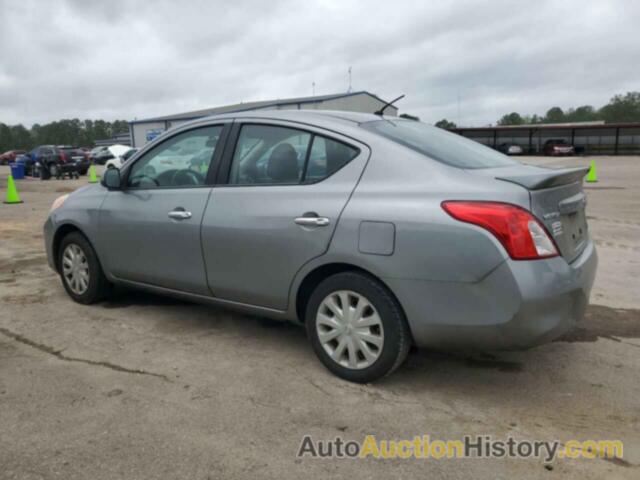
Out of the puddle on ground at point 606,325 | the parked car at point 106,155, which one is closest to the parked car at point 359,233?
the puddle on ground at point 606,325

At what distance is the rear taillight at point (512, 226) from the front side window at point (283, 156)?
84cm

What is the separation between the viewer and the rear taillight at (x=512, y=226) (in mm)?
2713

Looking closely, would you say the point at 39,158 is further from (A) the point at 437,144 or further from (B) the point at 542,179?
(B) the point at 542,179

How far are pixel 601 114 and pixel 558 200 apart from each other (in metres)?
115

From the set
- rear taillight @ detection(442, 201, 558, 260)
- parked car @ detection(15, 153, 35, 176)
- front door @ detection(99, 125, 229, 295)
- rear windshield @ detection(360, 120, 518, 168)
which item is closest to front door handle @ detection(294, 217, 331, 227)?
rear windshield @ detection(360, 120, 518, 168)

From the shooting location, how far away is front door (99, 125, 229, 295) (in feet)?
12.7

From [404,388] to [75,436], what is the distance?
5.86 feet

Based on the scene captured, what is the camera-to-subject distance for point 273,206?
3.43 meters

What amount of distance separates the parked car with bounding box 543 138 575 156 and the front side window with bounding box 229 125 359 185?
4540 centimetres

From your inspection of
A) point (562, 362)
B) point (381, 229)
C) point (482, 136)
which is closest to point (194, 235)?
point (381, 229)

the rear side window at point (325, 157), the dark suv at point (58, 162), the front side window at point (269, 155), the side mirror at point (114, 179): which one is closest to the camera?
the rear side window at point (325, 157)

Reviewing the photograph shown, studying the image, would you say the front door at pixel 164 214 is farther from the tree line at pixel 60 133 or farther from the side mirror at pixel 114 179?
the tree line at pixel 60 133

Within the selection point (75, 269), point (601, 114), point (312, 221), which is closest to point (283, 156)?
point (312, 221)

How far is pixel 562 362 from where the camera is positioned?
3.59 m
